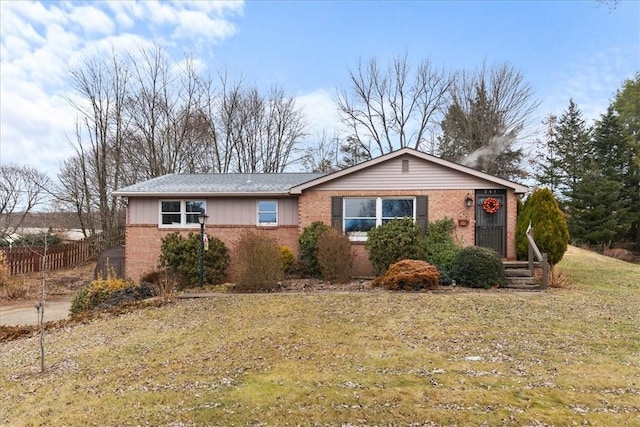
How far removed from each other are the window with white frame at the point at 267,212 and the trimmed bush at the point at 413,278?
528 centimetres

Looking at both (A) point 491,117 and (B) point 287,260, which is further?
(A) point 491,117

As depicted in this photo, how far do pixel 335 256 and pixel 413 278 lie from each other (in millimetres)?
2496

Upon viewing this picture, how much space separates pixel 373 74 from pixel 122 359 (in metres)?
28.8

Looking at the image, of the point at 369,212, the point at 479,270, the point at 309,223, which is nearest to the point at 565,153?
the point at 369,212

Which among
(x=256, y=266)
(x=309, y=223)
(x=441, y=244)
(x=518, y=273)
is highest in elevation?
(x=309, y=223)

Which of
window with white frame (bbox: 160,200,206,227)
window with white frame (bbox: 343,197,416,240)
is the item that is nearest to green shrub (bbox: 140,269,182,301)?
window with white frame (bbox: 160,200,206,227)

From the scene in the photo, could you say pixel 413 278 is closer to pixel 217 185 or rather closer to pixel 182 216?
pixel 217 185

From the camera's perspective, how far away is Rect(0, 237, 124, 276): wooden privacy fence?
1778 cm

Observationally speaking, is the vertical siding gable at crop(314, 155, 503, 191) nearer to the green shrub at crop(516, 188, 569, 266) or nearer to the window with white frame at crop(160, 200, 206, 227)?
the green shrub at crop(516, 188, 569, 266)

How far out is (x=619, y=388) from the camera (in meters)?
4.33

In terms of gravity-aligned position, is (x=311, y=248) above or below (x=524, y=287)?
above

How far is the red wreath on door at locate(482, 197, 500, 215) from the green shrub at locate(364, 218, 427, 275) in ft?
8.43

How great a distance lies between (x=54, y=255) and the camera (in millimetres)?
20578

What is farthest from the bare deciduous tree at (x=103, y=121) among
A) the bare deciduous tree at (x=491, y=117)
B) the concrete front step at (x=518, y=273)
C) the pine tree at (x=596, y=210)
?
the pine tree at (x=596, y=210)
